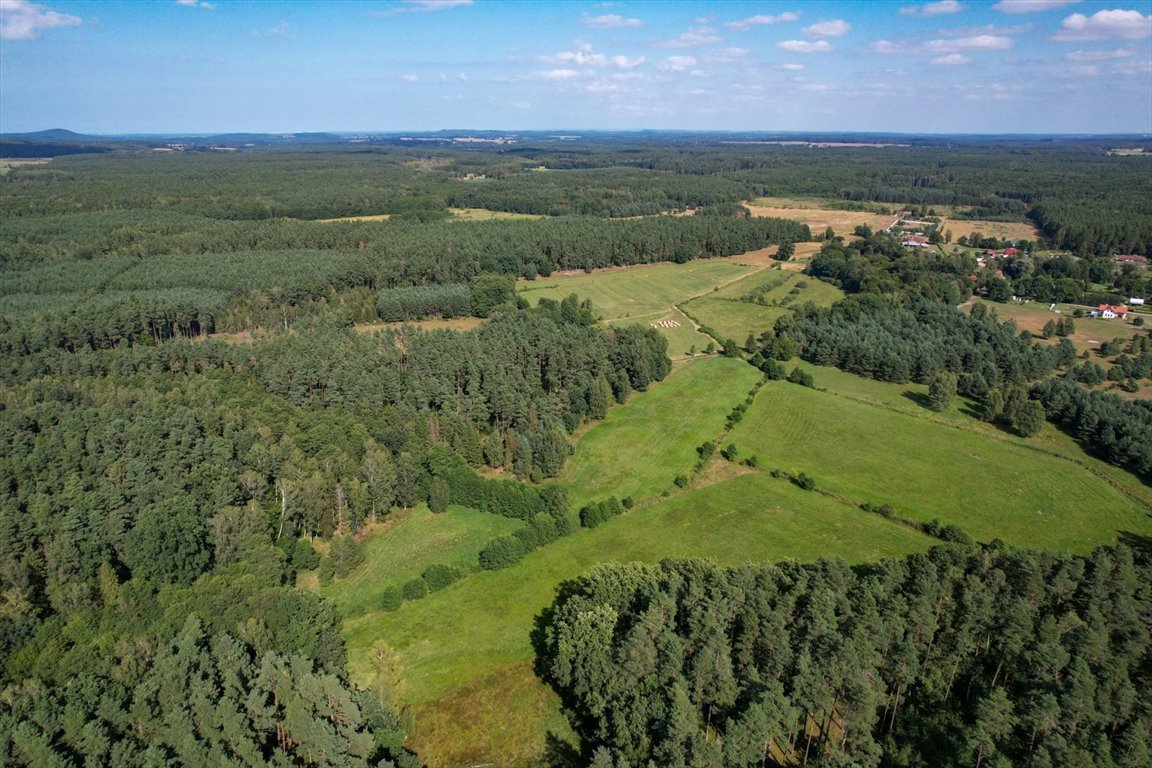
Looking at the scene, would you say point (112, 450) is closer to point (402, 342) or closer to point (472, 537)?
point (472, 537)

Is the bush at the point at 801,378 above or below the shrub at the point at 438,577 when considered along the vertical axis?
above

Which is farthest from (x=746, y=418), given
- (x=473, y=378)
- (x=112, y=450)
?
(x=112, y=450)

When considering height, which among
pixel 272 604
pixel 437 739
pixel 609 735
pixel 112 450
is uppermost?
pixel 112 450

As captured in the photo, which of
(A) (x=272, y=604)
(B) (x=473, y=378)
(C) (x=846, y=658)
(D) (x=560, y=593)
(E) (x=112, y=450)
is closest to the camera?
(C) (x=846, y=658)

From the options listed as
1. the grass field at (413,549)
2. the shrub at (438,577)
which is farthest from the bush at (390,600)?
the shrub at (438,577)

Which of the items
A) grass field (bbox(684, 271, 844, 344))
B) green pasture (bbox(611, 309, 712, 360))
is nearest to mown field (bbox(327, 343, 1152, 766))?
green pasture (bbox(611, 309, 712, 360))

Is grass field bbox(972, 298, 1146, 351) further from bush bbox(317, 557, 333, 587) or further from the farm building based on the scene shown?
bush bbox(317, 557, 333, 587)

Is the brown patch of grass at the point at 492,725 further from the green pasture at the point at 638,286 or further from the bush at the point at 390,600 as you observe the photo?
the green pasture at the point at 638,286

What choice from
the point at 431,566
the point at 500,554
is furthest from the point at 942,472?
the point at 431,566
